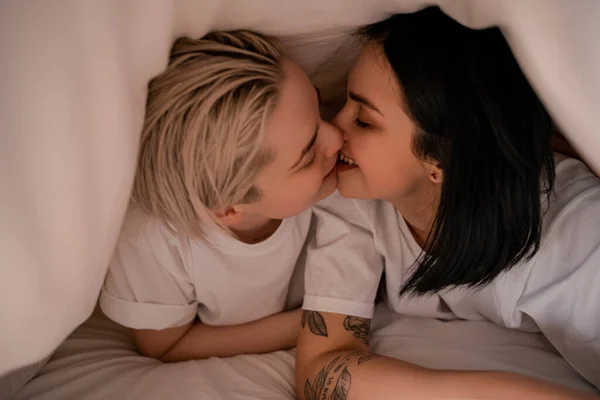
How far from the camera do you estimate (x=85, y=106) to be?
0.53 meters

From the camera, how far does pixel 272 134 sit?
75 cm

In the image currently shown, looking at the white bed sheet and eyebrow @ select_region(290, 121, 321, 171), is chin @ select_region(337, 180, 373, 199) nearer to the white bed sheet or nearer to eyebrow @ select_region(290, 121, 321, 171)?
eyebrow @ select_region(290, 121, 321, 171)

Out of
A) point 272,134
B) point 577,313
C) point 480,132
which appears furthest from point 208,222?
point 577,313

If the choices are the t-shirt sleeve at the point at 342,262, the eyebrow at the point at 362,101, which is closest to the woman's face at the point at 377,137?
the eyebrow at the point at 362,101

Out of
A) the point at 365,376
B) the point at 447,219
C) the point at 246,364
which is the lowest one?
the point at 246,364

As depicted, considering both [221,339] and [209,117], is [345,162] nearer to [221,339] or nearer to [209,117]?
[209,117]

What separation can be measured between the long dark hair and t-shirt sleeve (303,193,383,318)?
17 centimetres

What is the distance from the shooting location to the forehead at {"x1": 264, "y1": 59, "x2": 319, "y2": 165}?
748 mm

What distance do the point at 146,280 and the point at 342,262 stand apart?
34cm

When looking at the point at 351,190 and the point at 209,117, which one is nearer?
the point at 209,117

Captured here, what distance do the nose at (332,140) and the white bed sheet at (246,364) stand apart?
39 cm

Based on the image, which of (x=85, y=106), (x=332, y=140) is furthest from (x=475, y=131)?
(x=85, y=106)

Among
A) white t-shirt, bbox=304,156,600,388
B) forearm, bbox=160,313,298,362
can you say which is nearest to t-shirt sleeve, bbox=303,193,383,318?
white t-shirt, bbox=304,156,600,388

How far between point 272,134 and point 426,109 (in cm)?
22
